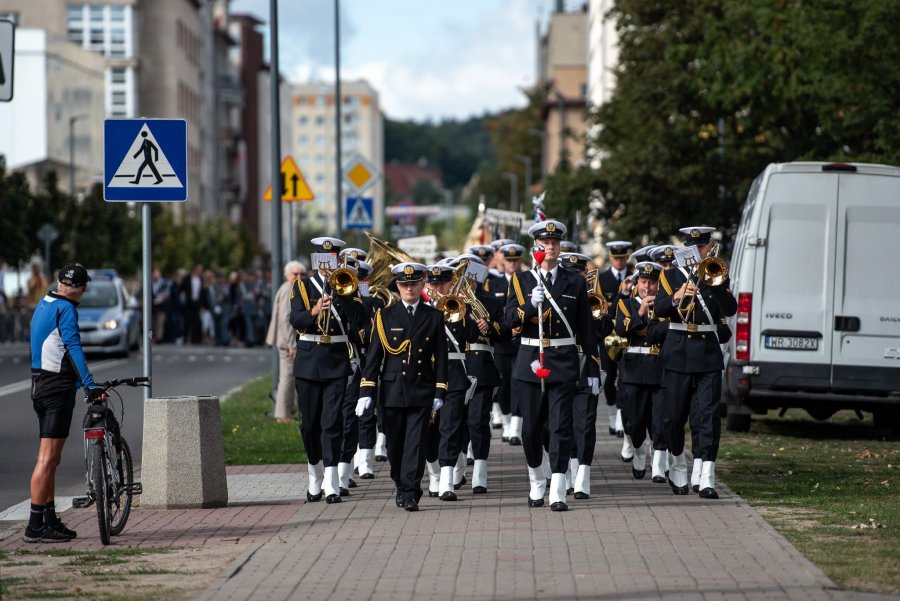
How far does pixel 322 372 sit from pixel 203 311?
99.7 feet

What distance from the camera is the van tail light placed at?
18297 millimetres

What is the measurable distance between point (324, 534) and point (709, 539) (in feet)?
7.93

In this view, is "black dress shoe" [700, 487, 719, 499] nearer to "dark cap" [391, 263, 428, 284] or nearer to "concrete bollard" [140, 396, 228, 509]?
"dark cap" [391, 263, 428, 284]

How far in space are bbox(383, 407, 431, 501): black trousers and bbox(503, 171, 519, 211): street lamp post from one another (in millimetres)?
94013

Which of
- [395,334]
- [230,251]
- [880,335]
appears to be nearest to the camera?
[395,334]

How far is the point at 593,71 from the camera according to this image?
104 metres

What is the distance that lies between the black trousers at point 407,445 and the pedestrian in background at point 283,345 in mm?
5495

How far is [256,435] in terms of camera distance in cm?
1872

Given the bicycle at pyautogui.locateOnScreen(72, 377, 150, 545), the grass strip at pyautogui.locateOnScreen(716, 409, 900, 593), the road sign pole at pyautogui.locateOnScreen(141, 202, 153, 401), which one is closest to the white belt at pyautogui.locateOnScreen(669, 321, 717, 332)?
the grass strip at pyautogui.locateOnScreen(716, 409, 900, 593)

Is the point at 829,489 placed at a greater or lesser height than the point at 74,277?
lesser

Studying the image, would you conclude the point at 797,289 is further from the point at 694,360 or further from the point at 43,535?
the point at 43,535

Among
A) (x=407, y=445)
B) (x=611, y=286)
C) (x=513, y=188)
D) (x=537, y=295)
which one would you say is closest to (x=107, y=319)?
(x=611, y=286)

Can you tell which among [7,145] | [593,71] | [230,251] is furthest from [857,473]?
[593,71]

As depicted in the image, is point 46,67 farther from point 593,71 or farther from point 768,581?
point 768,581
